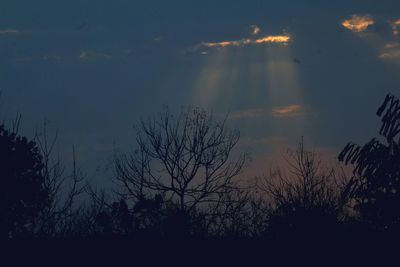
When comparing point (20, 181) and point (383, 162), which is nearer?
point (383, 162)

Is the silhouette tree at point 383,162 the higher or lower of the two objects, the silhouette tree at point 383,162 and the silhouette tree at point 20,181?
the lower

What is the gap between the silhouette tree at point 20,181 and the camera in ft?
82.3

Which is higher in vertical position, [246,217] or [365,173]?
[246,217]

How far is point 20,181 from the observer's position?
2561 centimetres

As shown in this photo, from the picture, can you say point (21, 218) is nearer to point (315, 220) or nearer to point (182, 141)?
point (182, 141)

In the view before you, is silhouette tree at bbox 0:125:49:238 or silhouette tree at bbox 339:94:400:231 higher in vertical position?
silhouette tree at bbox 0:125:49:238

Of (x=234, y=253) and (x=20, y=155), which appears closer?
(x=234, y=253)

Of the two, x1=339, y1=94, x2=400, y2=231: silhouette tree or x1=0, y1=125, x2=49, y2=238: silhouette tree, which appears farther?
x1=0, y1=125, x2=49, y2=238: silhouette tree

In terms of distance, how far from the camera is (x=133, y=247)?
12836 millimetres

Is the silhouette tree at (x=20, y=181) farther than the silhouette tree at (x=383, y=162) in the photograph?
Yes

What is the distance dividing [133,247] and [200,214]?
1471cm

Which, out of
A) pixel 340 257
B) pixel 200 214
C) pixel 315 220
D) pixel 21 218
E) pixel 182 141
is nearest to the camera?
pixel 340 257

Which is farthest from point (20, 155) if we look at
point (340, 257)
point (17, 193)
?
point (340, 257)

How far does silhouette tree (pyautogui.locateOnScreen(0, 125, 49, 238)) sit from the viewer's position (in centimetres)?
2508
